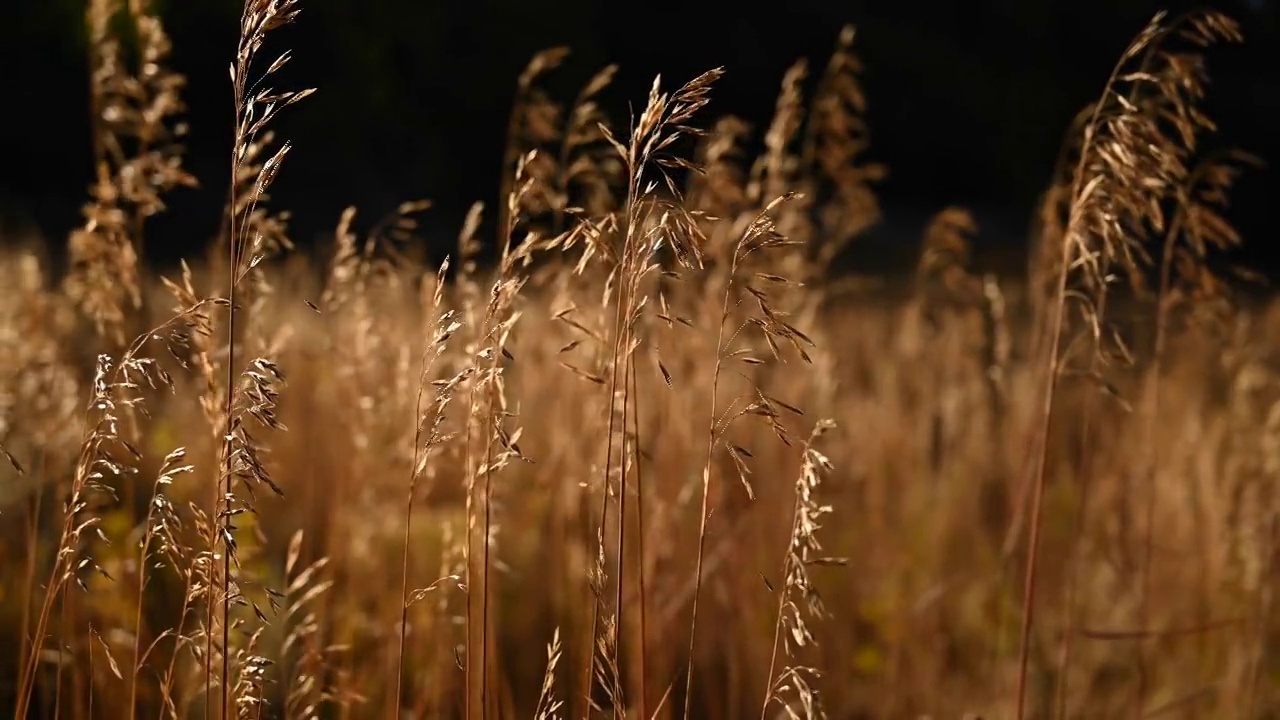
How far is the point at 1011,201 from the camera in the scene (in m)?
17.3

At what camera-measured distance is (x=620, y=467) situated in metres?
1.27

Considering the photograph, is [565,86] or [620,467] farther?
[565,86]

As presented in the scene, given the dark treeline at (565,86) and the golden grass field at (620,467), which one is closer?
the golden grass field at (620,467)

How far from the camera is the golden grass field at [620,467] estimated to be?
3.91 ft

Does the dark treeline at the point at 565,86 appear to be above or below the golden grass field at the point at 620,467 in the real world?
above

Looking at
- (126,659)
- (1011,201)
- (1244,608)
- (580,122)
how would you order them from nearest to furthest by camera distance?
1. (580,122)
2. (126,659)
3. (1244,608)
4. (1011,201)

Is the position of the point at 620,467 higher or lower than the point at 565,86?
lower

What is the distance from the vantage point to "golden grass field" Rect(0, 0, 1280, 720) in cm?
119

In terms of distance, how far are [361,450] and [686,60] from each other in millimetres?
13047

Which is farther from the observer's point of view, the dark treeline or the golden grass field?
the dark treeline

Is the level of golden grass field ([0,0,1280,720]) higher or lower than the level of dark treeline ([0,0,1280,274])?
lower

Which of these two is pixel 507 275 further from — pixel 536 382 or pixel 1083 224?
pixel 536 382

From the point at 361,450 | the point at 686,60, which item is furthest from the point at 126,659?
the point at 686,60

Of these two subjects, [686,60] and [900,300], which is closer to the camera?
[900,300]
